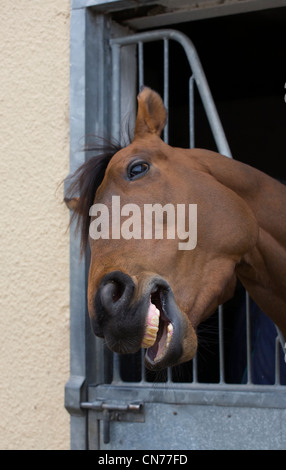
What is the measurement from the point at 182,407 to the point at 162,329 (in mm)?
902

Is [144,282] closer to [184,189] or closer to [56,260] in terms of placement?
[184,189]

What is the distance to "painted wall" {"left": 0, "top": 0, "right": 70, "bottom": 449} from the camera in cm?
285

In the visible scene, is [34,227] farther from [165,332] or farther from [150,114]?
[165,332]

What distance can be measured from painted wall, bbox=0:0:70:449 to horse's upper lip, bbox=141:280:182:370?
109 centimetres

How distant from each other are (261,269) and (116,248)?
59 centimetres

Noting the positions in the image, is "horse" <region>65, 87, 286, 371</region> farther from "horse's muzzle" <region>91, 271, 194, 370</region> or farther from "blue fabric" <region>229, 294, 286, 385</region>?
"blue fabric" <region>229, 294, 286, 385</region>

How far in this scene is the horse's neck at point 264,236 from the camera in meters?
2.14

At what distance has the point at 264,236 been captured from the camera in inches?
84.3

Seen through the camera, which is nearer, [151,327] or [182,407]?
[151,327]

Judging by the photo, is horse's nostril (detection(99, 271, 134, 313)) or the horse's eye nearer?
horse's nostril (detection(99, 271, 134, 313))

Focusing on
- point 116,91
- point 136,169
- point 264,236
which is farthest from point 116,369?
point 116,91

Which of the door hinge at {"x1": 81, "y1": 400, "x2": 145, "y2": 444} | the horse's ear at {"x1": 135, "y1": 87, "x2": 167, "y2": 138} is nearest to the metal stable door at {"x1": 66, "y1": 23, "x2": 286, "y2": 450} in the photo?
the door hinge at {"x1": 81, "y1": 400, "x2": 145, "y2": 444}

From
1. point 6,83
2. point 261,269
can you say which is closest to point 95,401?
point 261,269
